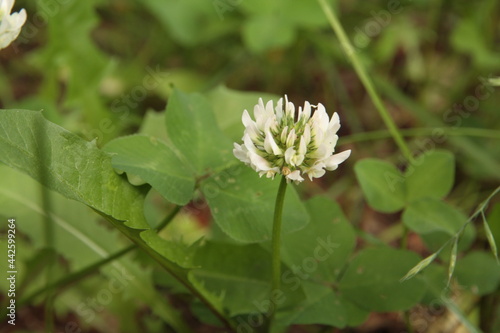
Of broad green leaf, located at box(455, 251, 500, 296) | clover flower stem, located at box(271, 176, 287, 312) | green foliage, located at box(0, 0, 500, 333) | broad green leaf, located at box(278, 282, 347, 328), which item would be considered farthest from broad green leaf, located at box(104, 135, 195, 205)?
broad green leaf, located at box(455, 251, 500, 296)

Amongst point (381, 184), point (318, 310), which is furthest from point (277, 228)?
point (381, 184)

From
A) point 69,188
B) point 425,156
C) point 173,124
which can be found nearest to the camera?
point 69,188

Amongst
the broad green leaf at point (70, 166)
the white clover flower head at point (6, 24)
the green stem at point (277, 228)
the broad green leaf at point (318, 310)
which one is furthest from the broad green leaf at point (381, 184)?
the white clover flower head at point (6, 24)

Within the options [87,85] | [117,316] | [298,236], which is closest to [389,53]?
[87,85]

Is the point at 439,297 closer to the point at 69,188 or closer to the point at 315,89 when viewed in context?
the point at 69,188

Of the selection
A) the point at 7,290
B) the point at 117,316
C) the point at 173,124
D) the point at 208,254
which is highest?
the point at 173,124

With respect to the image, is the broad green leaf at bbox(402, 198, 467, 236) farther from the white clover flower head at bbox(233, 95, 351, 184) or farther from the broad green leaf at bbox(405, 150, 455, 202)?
the white clover flower head at bbox(233, 95, 351, 184)

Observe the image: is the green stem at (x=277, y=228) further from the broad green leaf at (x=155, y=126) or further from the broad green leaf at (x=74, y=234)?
the broad green leaf at (x=155, y=126)
